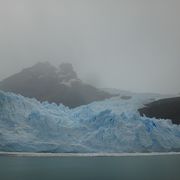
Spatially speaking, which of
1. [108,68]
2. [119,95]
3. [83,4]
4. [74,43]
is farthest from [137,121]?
[83,4]

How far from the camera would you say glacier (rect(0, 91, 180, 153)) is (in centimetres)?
416

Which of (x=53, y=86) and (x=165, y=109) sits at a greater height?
(x=53, y=86)

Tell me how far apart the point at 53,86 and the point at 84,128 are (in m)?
0.50

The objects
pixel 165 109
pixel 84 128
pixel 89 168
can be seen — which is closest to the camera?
pixel 89 168

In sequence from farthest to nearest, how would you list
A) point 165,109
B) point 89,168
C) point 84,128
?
point 165,109 → point 84,128 → point 89,168

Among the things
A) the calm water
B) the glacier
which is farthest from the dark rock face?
the calm water

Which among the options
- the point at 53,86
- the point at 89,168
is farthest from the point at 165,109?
the point at 53,86

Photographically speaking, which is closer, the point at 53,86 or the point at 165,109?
the point at 53,86

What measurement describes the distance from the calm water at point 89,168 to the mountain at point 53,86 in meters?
0.58

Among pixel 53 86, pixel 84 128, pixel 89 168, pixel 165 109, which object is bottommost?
pixel 89 168

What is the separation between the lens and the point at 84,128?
14.2 feet

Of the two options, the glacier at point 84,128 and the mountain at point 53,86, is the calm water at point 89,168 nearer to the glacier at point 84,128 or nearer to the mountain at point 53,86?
the glacier at point 84,128

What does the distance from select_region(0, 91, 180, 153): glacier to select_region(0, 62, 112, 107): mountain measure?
0.06 m

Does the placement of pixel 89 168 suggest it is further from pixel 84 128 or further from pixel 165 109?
pixel 165 109
